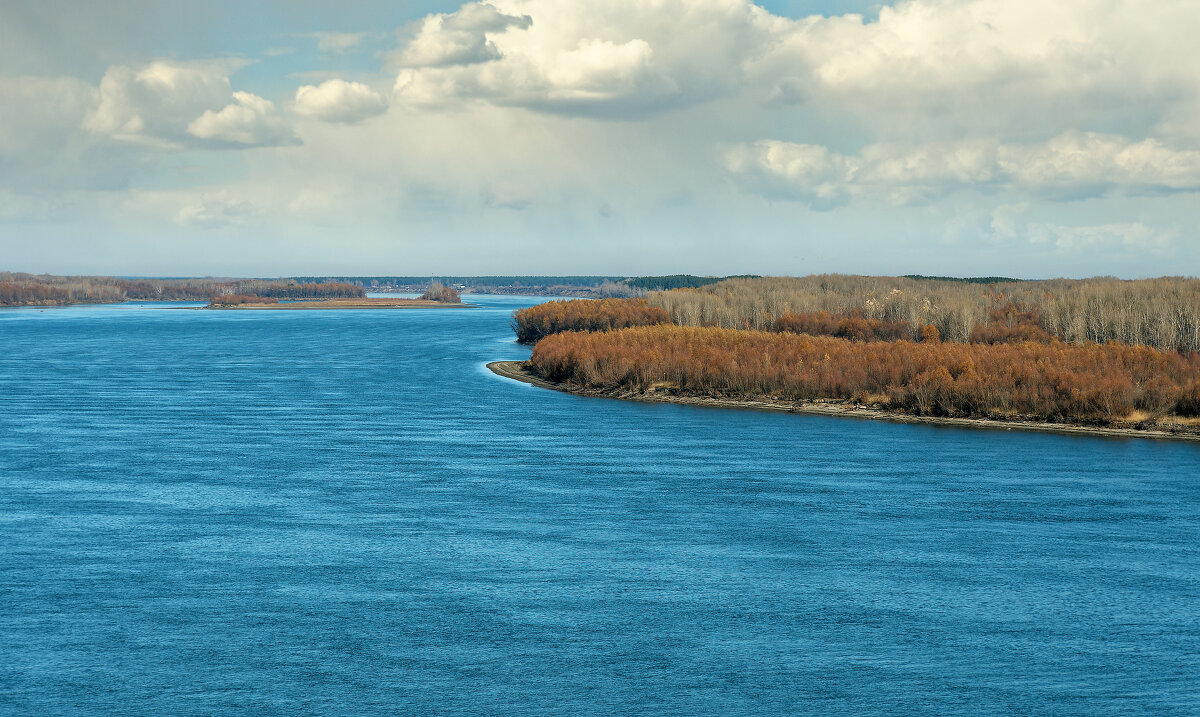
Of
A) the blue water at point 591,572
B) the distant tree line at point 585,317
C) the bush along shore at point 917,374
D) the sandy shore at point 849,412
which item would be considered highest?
the distant tree line at point 585,317


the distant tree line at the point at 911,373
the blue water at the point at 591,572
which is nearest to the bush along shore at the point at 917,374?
the distant tree line at the point at 911,373

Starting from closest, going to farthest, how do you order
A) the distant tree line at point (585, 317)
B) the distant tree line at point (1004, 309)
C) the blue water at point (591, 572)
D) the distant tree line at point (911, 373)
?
the blue water at point (591, 572) → the distant tree line at point (911, 373) → the distant tree line at point (1004, 309) → the distant tree line at point (585, 317)

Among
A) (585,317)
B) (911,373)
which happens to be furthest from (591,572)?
(585,317)

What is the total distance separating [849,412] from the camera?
57.6 metres

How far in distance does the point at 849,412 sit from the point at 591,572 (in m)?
37.4

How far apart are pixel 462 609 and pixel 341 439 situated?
1083 inches

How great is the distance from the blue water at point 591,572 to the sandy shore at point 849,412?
248 cm

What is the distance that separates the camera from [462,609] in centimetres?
2073

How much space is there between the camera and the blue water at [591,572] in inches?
669

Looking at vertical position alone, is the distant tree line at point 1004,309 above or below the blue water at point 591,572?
above

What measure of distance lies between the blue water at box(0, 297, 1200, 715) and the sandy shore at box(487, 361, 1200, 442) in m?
2.48

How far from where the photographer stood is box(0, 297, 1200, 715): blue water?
1700cm

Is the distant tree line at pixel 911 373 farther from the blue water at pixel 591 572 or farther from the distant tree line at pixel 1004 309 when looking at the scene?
the distant tree line at pixel 1004 309

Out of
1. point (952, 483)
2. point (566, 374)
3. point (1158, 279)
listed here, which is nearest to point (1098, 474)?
point (952, 483)
